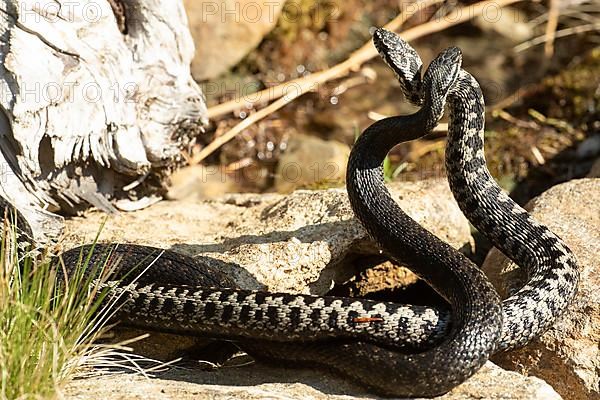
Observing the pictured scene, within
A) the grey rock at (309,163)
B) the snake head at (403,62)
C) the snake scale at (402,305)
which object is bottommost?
the grey rock at (309,163)

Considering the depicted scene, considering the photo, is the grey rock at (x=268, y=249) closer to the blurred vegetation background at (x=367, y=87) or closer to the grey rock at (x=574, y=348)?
the grey rock at (x=574, y=348)

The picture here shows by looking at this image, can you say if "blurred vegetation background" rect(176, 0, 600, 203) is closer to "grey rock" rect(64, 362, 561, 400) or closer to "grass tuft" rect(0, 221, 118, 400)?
"grey rock" rect(64, 362, 561, 400)

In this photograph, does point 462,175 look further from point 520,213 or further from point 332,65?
point 332,65

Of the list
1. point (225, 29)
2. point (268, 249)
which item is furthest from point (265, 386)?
point (225, 29)

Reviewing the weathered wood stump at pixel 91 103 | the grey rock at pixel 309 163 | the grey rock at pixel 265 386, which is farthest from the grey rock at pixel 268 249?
the grey rock at pixel 309 163

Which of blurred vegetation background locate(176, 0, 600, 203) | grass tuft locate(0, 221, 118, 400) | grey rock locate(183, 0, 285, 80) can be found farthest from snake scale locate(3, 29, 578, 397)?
grey rock locate(183, 0, 285, 80)

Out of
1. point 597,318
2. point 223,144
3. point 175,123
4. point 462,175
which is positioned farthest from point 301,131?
point 597,318

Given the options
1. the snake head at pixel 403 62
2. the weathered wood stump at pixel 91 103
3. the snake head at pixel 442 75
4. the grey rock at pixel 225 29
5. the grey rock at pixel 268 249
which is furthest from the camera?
the grey rock at pixel 225 29
